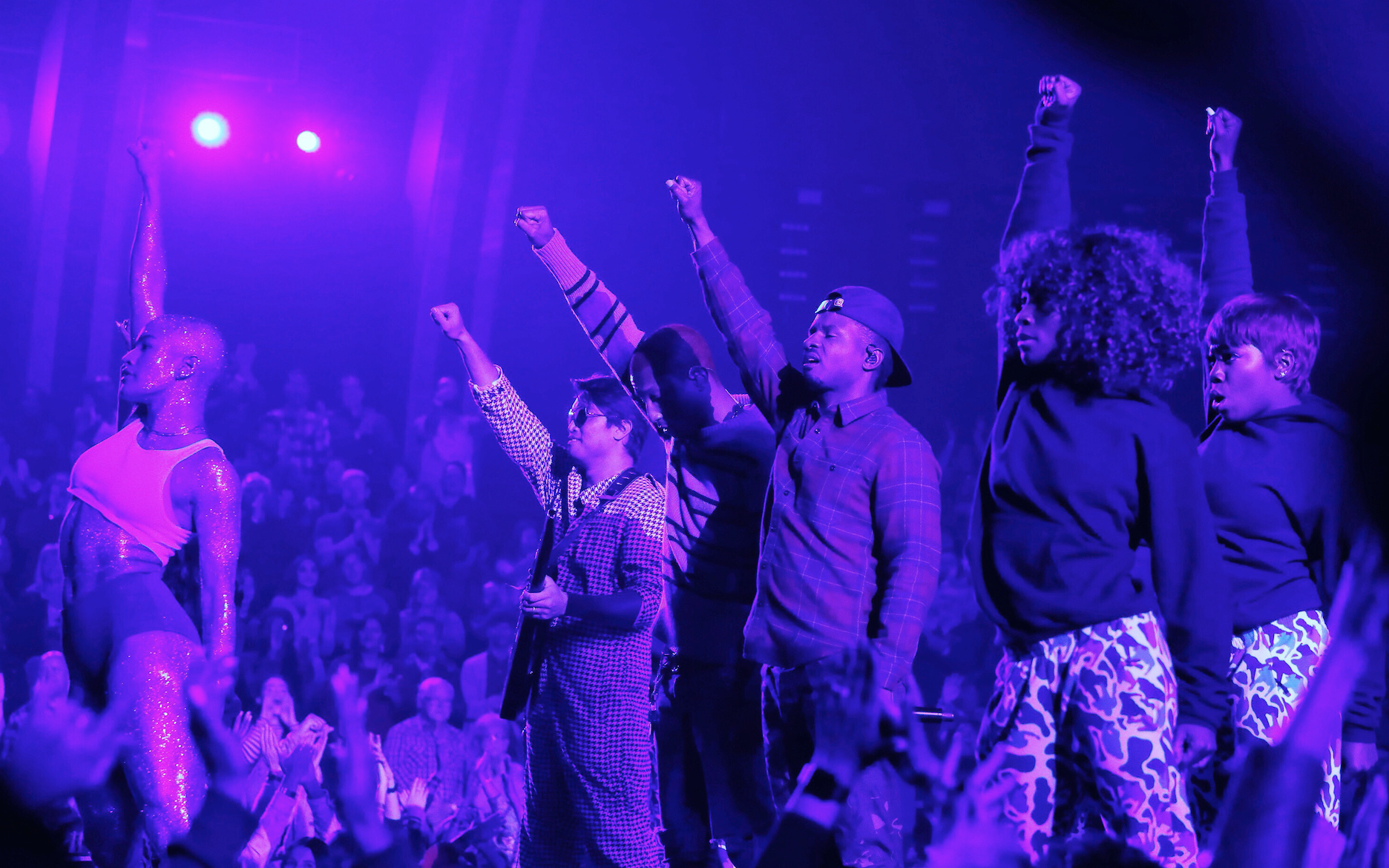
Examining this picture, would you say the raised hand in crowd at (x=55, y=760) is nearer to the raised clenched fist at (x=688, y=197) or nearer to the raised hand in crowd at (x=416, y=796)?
the raised clenched fist at (x=688, y=197)

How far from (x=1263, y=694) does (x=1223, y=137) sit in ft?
5.12

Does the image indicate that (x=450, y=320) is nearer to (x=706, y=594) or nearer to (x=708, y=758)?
(x=706, y=594)

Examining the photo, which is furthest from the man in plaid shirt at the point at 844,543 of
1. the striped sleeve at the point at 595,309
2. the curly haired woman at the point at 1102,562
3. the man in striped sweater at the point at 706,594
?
the striped sleeve at the point at 595,309

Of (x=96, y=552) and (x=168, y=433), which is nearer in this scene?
(x=96, y=552)

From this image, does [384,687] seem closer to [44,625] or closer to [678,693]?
[44,625]

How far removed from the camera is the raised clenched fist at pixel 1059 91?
3098 millimetres

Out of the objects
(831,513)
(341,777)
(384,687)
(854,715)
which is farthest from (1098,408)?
(384,687)

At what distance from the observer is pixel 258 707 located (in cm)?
558

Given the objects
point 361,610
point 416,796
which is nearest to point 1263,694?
point 416,796

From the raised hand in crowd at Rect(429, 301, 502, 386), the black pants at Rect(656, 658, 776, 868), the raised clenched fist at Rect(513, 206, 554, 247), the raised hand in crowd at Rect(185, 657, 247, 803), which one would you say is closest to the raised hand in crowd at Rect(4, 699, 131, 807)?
the raised hand in crowd at Rect(185, 657, 247, 803)

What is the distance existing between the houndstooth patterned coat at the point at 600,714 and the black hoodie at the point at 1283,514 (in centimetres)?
141

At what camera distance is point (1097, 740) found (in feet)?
7.40

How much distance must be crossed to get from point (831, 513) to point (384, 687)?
347 cm

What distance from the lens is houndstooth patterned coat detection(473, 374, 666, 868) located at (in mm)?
3256
